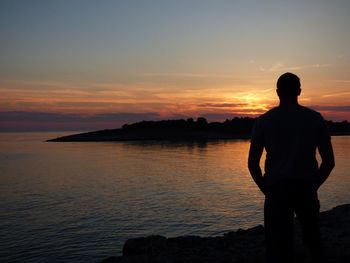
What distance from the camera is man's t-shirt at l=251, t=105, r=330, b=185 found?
18.0 ft

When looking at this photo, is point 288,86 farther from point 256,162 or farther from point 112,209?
point 112,209

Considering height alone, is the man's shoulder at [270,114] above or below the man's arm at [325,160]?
above

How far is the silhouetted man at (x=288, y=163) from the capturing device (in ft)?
18.1

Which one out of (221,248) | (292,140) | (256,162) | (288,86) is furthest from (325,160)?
(221,248)

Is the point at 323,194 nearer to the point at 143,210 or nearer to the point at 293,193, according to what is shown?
the point at 143,210

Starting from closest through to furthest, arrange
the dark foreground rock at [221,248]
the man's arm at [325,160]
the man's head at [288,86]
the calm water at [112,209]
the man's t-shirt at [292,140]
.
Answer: the man's t-shirt at [292,140] < the man's arm at [325,160] < the man's head at [288,86] < the dark foreground rock at [221,248] < the calm water at [112,209]

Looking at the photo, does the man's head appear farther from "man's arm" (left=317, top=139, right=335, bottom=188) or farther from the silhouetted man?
"man's arm" (left=317, top=139, right=335, bottom=188)

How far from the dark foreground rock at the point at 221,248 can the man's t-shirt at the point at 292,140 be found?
18.2 feet

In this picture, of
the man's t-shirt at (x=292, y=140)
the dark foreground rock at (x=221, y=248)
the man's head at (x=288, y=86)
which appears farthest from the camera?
the dark foreground rock at (x=221, y=248)

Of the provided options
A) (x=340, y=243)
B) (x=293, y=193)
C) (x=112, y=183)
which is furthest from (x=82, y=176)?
(x=293, y=193)

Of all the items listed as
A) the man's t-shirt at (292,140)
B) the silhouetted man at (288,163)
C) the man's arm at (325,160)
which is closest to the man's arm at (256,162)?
the silhouetted man at (288,163)

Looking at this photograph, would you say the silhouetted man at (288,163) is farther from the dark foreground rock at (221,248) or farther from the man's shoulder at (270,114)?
the dark foreground rock at (221,248)

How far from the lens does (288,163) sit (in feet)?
18.0

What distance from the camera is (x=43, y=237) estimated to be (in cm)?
2109
